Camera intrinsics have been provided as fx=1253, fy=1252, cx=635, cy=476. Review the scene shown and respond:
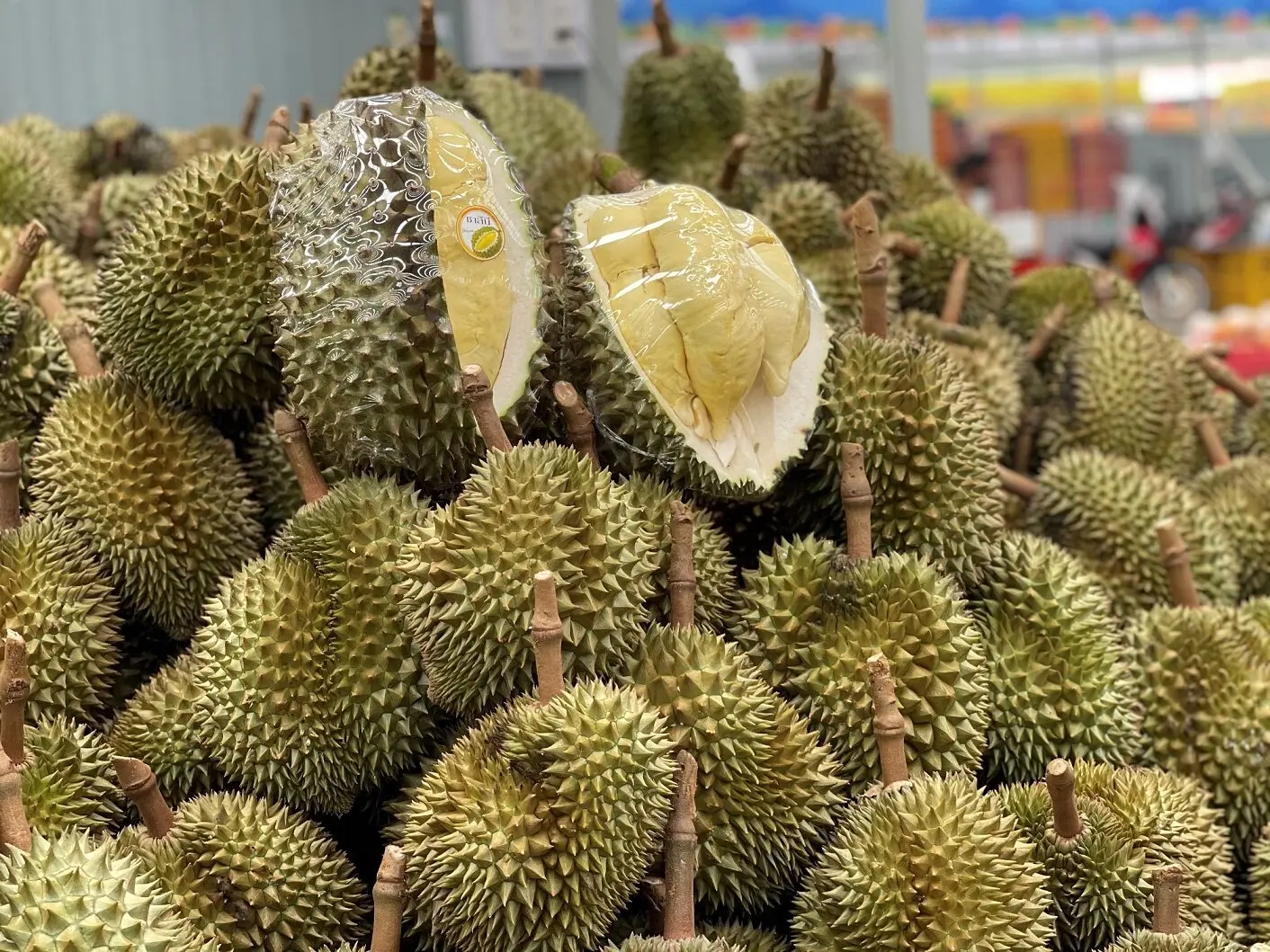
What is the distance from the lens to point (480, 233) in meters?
1.83

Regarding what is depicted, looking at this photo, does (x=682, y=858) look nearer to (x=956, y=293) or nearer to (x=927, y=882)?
(x=927, y=882)

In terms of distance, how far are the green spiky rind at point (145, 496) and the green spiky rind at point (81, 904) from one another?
0.55 m

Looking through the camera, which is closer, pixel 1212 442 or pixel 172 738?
pixel 172 738

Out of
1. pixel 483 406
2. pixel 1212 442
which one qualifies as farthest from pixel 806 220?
pixel 483 406

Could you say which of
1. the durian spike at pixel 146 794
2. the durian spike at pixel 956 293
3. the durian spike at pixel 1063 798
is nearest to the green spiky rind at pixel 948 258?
the durian spike at pixel 956 293

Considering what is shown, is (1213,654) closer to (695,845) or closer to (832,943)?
(832,943)

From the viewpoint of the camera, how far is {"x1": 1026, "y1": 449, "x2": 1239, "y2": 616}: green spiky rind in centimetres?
245

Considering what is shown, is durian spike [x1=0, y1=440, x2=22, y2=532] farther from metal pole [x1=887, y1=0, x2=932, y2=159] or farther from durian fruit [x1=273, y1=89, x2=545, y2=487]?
metal pole [x1=887, y1=0, x2=932, y2=159]

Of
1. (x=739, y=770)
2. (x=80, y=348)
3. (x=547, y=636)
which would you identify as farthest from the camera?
(x=80, y=348)

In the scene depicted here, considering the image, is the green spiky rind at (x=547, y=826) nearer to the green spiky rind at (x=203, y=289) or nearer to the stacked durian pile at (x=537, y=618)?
the stacked durian pile at (x=537, y=618)

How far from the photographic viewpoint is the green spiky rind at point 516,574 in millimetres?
1601

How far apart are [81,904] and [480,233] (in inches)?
40.1

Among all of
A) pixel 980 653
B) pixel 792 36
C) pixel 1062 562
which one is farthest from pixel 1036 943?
pixel 792 36

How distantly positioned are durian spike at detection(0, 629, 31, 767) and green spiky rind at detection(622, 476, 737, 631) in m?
0.80
